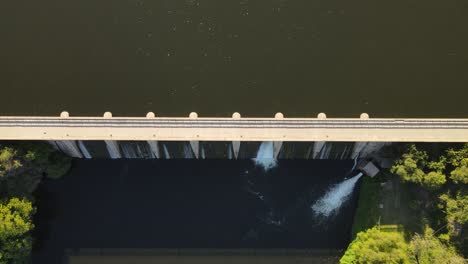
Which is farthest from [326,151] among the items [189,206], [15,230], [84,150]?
[15,230]

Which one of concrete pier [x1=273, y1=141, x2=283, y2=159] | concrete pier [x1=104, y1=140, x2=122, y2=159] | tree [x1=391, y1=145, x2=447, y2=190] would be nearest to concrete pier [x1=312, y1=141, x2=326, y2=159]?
concrete pier [x1=273, y1=141, x2=283, y2=159]

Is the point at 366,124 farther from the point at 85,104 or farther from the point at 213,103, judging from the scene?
the point at 85,104

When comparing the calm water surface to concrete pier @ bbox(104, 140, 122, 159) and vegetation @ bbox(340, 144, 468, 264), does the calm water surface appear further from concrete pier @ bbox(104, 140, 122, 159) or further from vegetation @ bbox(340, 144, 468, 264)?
vegetation @ bbox(340, 144, 468, 264)

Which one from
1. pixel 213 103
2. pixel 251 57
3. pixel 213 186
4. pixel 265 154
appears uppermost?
pixel 251 57

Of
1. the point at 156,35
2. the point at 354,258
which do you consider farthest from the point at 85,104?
the point at 354,258

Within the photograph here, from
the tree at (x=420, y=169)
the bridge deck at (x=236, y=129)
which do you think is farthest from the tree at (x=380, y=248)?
the bridge deck at (x=236, y=129)

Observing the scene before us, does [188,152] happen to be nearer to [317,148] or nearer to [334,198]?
[317,148]
